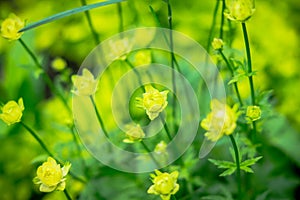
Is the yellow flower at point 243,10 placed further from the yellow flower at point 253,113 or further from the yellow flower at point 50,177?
the yellow flower at point 50,177

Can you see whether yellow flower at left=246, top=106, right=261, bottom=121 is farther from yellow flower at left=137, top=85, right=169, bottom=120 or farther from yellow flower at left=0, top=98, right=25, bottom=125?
yellow flower at left=0, top=98, right=25, bottom=125

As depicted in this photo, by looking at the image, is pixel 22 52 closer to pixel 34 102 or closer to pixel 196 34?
pixel 34 102

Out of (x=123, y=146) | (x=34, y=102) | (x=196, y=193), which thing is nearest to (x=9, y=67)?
(x=34, y=102)

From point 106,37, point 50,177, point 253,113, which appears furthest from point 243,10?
point 106,37

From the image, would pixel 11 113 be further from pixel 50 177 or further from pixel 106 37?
pixel 106 37

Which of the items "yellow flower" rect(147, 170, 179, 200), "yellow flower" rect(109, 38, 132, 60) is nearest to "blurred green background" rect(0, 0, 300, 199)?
"yellow flower" rect(109, 38, 132, 60)

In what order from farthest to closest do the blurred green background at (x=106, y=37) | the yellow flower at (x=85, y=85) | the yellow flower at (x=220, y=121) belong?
the blurred green background at (x=106, y=37) → the yellow flower at (x=85, y=85) → the yellow flower at (x=220, y=121)

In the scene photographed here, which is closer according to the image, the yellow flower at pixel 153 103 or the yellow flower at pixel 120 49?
the yellow flower at pixel 153 103

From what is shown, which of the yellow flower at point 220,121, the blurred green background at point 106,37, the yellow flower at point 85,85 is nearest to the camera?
the yellow flower at point 220,121

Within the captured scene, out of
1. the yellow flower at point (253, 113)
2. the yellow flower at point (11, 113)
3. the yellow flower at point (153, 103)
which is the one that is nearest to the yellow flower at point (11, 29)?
the yellow flower at point (11, 113)
